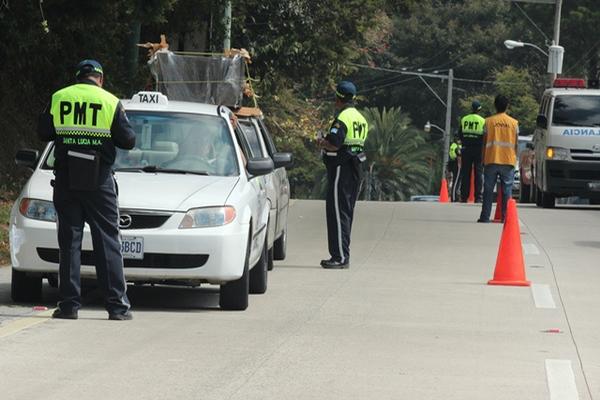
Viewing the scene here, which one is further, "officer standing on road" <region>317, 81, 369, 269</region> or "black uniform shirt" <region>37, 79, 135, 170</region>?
"officer standing on road" <region>317, 81, 369, 269</region>

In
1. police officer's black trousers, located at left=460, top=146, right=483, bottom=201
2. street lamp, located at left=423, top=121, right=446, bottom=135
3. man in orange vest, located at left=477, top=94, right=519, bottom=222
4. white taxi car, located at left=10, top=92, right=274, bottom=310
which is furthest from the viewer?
street lamp, located at left=423, top=121, right=446, bottom=135

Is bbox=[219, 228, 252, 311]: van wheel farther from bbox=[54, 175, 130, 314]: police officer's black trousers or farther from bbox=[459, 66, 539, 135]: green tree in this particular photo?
bbox=[459, 66, 539, 135]: green tree

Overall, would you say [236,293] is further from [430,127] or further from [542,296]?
[430,127]

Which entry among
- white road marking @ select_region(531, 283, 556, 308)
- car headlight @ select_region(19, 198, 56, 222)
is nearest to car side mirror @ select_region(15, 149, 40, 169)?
car headlight @ select_region(19, 198, 56, 222)

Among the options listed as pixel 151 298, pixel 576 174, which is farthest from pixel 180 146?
pixel 576 174

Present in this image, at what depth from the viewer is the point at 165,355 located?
9.14 meters

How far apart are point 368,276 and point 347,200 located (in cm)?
110

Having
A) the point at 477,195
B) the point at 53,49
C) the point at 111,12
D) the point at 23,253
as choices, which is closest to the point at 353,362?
the point at 23,253

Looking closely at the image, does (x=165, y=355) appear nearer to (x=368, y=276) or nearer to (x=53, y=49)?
(x=368, y=276)

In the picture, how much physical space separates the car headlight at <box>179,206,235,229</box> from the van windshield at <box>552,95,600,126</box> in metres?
17.2

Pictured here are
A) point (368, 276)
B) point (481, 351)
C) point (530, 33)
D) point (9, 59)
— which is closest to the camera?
point (481, 351)

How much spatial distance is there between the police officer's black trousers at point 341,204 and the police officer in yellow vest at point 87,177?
4956mm

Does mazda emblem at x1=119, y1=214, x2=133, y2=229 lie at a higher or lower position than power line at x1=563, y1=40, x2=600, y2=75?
lower

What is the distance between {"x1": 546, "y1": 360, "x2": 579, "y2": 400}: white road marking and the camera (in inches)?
322
